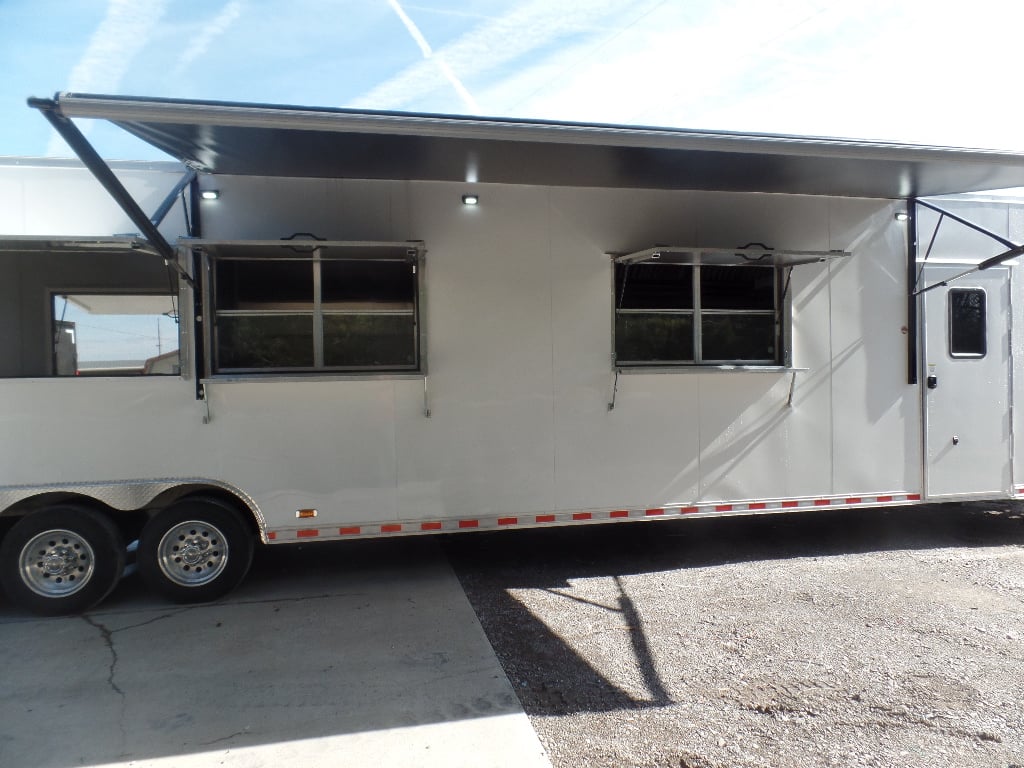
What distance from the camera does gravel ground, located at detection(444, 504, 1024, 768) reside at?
3.37 m

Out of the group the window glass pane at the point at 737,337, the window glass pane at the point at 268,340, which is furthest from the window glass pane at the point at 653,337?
the window glass pane at the point at 268,340

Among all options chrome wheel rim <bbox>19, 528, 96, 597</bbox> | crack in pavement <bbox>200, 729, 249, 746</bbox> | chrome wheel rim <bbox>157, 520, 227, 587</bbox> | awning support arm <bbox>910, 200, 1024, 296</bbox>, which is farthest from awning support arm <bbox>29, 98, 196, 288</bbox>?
awning support arm <bbox>910, 200, 1024, 296</bbox>

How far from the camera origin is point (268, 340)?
5.37 metres

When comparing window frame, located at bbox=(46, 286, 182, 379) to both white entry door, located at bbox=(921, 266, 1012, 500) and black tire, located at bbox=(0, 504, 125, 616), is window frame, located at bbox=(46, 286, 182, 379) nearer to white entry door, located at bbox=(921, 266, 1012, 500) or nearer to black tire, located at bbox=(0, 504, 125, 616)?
black tire, located at bbox=(0, 504, 125, 616)

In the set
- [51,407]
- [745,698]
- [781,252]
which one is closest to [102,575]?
[51,407]

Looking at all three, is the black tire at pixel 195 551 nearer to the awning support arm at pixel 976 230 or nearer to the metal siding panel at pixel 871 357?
the metal siding panel at pixel 871 357

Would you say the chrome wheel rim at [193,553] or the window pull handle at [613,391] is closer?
the chrome wheel rim at [193,553]

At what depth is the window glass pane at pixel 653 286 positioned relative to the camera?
19.1 ft

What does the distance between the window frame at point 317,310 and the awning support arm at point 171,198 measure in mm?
314

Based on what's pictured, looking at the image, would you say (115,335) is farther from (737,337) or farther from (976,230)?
(976,230)

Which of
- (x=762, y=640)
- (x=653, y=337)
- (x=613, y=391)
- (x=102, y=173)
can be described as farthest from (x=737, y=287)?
(x=102, y=173)

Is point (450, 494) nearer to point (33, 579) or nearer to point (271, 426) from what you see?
point (271, 426)

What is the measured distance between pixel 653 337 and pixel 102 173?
161 inches

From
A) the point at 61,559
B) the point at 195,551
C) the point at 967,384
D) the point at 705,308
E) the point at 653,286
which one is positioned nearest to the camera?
the point at 61,559
